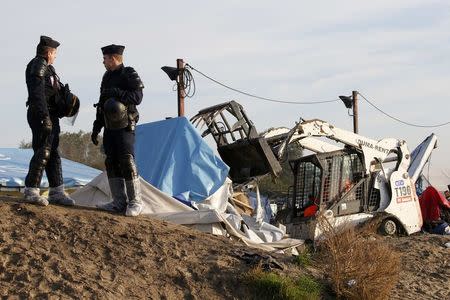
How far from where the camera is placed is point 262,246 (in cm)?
1055

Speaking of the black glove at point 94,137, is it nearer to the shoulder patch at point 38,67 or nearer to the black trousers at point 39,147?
the black trousers at point 39,147

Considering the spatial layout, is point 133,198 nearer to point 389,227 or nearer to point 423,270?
point 423,270

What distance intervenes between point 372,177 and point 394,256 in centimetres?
725

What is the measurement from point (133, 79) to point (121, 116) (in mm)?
484

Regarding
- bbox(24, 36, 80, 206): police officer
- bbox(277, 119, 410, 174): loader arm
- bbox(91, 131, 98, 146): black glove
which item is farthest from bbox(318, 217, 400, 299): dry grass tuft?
bbox(277, 119, 410, 174): loader arm

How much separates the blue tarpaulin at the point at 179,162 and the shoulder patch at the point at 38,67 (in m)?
3.83

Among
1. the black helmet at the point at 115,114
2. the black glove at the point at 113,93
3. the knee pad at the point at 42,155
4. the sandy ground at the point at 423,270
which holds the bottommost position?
the sandy ground at the point at 423,270

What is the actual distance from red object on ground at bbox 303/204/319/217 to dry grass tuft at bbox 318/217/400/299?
20.0 feet

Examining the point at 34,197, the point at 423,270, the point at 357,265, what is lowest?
the point at 423,270

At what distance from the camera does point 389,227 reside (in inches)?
620

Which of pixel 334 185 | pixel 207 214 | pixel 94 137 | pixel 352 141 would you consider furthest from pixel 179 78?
pixel 94 137

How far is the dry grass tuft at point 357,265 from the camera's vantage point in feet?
28.1

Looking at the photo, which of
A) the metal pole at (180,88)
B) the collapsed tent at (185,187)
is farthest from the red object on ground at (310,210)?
the metal pole at (180,88)

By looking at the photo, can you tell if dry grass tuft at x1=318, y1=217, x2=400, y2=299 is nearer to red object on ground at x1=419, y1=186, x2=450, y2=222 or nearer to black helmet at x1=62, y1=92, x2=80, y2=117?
black helmet at x1=62, y1=92, x2=80, y2=117
